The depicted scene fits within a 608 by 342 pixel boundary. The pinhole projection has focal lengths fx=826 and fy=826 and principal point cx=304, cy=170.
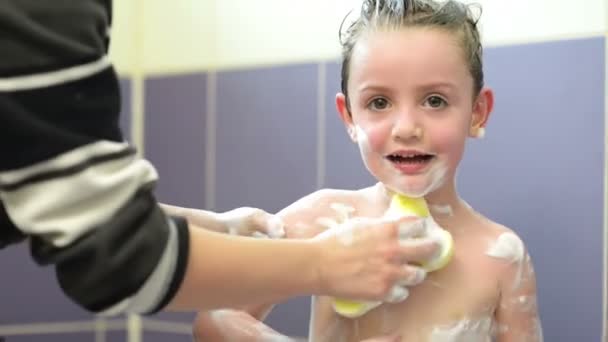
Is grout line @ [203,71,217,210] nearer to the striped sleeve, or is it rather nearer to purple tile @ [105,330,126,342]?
purple tile @ [105,330,126,342]

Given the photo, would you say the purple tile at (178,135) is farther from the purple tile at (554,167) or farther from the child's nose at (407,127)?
the child's nose at (407,127)

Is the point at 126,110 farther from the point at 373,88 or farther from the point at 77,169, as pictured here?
the point at 77,169

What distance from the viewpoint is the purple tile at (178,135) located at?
1.63 metres

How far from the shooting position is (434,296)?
0.99 meters

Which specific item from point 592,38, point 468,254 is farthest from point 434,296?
point 592,38

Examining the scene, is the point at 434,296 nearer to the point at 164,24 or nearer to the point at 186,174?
the point at 186,174

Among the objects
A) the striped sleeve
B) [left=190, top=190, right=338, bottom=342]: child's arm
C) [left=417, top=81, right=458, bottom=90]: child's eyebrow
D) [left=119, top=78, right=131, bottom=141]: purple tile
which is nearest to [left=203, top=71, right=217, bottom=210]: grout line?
[left=119, top=78, right=131, bottom=141]: purple tile

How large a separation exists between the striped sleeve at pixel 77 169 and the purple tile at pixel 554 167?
655mm

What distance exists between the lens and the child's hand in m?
0.75

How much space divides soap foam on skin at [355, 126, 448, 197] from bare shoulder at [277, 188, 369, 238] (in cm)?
9

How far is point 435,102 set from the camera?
961 millimetres

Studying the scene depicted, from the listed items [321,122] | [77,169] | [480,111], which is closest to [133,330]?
[321,122]

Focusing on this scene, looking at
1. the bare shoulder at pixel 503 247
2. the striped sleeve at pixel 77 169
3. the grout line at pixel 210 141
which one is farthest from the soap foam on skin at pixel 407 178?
the grout line at pixel 210 141

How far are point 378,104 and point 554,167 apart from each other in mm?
311
